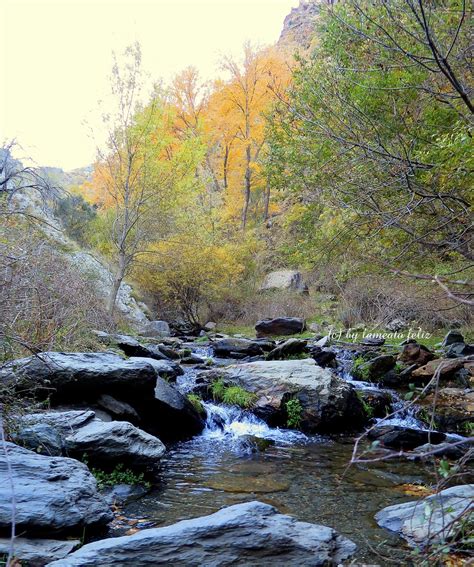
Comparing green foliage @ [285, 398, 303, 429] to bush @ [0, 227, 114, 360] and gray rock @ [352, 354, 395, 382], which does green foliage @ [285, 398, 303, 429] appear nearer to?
gray rock @ [352, 354, 395, 382]

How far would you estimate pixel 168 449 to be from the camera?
7430mm

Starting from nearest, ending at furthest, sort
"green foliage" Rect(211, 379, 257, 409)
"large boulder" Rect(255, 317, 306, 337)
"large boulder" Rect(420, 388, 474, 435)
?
"large boulder" Rect(420, 388, 474, 435) → "green foliage" Rect(211, 379, 257, 409) → "large boulder" Rect(255, 317, 306, 337)

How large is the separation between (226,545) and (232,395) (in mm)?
5782

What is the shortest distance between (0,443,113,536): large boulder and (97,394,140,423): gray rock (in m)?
2.57

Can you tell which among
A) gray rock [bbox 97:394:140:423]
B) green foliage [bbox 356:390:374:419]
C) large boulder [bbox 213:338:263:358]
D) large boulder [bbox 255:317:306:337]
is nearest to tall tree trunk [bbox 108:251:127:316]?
large boulder [bbox 213:338:263:358]

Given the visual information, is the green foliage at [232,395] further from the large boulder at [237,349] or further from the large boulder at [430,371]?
the large boulder at [237,349]

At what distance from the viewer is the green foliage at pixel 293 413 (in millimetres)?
8672

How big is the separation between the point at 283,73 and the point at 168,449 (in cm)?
2579

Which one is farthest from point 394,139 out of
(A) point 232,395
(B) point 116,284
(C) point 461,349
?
(B) point 116,284

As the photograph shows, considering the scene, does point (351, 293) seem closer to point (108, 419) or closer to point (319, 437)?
point (319, 437)

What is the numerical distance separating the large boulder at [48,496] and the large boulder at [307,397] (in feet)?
15.1

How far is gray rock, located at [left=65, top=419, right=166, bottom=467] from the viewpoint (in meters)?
5.63

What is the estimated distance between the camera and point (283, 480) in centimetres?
621

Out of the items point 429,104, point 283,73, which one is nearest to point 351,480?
point 429,104
